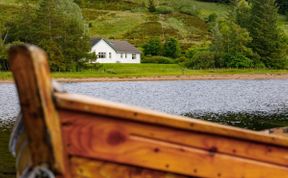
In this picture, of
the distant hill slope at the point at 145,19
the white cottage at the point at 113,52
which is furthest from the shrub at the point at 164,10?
the white cottage at the point at 113,52

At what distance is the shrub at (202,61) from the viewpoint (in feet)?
273

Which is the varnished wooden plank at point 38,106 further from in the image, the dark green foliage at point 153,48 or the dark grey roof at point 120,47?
the dark green foliage at point 153,48

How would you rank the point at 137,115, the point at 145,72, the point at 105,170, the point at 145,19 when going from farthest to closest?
the point at 145,19 → the point at 145,72 → the point at 105,170 → the point at 137,115

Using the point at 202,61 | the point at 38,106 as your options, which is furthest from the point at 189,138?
the point at 202,61

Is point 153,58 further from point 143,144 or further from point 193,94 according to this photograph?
point 143,144

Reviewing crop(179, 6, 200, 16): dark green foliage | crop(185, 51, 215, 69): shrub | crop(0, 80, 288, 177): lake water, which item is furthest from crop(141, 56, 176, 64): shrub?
crop(179, 6, 200, 16): dark green foliage

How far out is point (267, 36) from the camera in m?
88.1

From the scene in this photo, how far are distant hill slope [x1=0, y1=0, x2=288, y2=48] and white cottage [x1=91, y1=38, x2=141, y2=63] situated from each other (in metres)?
15.0

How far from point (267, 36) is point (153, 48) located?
19859 millimetres

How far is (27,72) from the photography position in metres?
4.72

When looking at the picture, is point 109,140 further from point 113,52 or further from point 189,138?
point 113,52

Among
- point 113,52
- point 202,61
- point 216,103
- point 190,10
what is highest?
point 190,10

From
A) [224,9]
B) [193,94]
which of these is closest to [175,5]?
[224,9]

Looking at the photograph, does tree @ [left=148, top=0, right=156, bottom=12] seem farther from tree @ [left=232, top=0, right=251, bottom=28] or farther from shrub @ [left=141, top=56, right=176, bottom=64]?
shrub @ [left=141, top=56, right=176, bottom=64]
